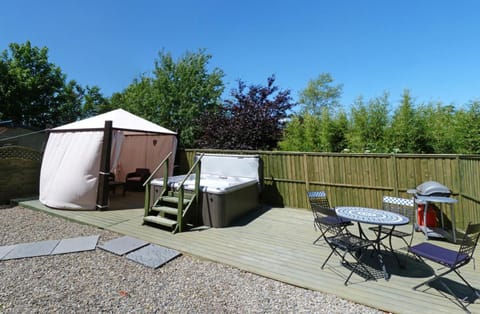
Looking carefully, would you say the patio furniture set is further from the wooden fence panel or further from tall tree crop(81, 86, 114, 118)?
tall tree crop(81, 86, 114, 118)

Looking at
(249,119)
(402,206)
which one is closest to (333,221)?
(402,206)

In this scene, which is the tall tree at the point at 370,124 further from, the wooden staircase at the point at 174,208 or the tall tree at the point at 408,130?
the wooden staircase at the point at 174,208

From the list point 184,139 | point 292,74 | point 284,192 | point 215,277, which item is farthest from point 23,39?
point 215,277

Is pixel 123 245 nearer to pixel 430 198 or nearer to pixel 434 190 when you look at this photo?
pixel 430 198

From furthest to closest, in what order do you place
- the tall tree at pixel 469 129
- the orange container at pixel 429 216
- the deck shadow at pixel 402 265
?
1. the tall tree at pixel 469 129
2. the orange container at pixel 429 216
3. the deck shadow at pixel 402 265

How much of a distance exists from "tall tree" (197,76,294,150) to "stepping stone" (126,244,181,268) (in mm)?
5410

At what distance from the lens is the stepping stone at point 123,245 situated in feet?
11.2

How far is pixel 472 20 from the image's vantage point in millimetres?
6016

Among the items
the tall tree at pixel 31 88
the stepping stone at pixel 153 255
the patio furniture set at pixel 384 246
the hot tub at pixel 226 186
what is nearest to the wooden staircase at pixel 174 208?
the hot tub at pixel 226 186

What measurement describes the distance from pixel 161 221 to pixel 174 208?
0.42 meters

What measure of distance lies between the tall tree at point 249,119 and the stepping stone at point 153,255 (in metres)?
5.41

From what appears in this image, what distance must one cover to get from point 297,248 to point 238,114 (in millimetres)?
6172

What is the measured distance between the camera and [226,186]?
4762 mm

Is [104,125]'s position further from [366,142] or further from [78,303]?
[366,142]
